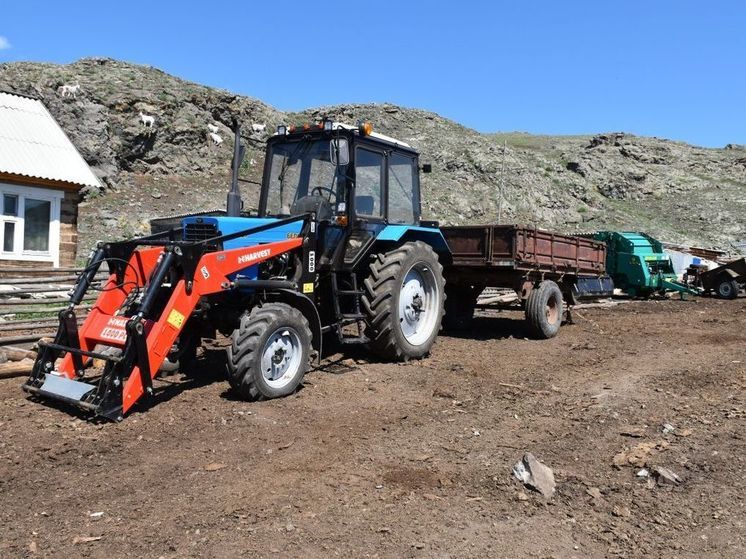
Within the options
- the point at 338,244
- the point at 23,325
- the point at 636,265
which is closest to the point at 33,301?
the point at 23,325

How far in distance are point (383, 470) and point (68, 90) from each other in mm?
27661

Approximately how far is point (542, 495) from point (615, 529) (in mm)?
503

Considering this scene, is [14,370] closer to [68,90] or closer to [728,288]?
[728,288]

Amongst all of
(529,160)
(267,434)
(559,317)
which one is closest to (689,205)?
(529,160)

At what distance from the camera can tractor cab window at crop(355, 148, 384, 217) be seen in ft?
24.6

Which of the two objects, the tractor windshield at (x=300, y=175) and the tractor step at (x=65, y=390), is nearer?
the tractor step at (x=65, y=390)

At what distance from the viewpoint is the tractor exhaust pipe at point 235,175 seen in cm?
694

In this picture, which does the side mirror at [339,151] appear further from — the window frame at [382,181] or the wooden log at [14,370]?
the wooden log at [14,370]

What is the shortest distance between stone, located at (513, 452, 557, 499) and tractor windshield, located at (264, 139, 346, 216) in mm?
3916

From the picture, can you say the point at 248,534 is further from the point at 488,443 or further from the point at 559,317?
the point at 559,317

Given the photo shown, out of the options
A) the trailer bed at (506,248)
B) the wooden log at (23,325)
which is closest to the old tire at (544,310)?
the trailer bed at (506,248)

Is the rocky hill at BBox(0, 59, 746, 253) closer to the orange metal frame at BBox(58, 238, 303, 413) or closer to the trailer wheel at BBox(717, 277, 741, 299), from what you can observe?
the trailer wheel at BBox(717, 277, 741, 299)

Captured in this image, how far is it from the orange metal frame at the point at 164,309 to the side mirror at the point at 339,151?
1.07 meters

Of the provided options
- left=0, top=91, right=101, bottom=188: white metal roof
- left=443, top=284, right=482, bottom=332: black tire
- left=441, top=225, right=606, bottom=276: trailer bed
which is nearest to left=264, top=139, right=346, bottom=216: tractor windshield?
left=441, top=225, right=606, bottom=276: trailer bed
